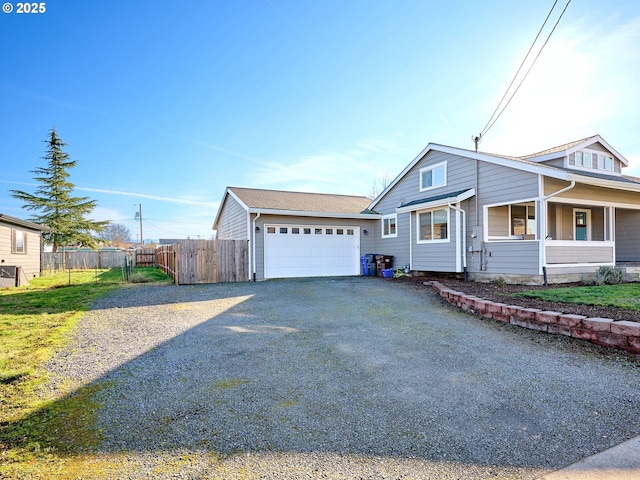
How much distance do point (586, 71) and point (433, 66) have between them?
13.8 feet

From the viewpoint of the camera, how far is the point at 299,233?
46.3ft

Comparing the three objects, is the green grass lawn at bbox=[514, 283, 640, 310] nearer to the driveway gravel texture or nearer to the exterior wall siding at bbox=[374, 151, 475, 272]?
the driveway gravel texture

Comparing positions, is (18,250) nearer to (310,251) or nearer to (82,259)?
(82,259)

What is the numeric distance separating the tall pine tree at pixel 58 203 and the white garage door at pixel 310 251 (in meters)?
21.6

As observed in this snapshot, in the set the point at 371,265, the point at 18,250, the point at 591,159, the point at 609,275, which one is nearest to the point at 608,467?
the point at 609,275

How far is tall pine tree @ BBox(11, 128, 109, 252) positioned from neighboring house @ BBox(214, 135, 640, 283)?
18609 mm

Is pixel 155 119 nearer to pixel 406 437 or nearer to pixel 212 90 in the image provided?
pixel 212 90

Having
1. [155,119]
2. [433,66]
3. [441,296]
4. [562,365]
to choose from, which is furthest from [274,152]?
[562,365]

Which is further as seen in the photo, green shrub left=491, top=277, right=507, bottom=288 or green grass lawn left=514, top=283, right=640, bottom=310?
green shrub left=491, top=277, right=507, bottom=288

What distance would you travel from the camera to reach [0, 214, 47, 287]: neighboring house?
13180 mm

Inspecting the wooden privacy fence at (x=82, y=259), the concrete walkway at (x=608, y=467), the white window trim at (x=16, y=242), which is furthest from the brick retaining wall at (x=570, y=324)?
the wooden privacy fence at (x=82, y=259)

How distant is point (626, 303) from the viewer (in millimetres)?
5719

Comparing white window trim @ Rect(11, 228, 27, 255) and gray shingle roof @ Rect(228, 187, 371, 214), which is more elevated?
gray shingle roof @ Rect(228, 187, 371, 214)

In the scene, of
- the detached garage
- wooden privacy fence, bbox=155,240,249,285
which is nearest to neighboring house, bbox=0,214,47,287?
wooden privacy fence, bbox=155,240,249,285
